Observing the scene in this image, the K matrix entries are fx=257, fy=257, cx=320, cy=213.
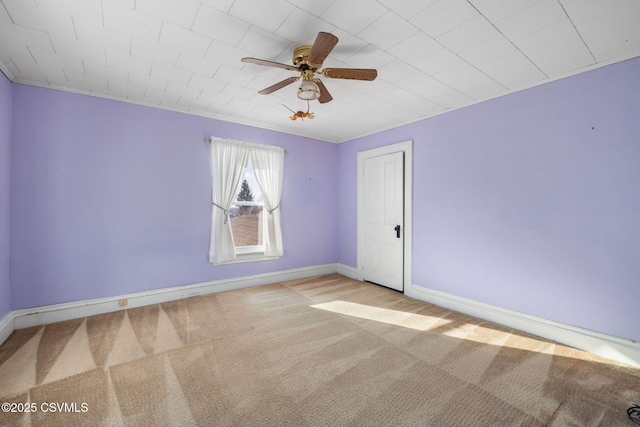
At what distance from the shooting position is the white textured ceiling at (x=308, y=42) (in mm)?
1782

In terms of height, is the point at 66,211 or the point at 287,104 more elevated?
the point at 287,104

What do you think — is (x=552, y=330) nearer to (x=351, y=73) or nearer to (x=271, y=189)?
(x=351, y=73)

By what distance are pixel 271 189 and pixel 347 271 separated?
7.24ft

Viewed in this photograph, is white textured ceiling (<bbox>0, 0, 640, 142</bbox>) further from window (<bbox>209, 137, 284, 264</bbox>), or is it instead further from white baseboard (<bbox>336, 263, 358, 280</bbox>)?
white baseboard (<bbox>336, 263, 358, 280</bbox>)

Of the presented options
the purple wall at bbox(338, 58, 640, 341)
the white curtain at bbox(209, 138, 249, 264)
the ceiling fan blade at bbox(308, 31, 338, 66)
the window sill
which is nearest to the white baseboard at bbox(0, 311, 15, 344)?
the white curtain at bbox(209, 138, 249, 264)

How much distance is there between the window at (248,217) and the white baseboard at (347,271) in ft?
5.56

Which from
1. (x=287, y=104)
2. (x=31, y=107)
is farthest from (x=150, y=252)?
(x=287, y=104)

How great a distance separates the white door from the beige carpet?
3.81 feet

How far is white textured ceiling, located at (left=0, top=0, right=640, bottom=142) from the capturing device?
1782 mm

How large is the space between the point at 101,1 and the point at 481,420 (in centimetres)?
375

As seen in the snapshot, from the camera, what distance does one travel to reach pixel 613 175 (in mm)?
2355

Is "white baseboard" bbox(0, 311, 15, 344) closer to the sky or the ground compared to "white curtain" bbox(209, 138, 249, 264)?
closer to the ground

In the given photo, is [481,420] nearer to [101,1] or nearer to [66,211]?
[101,1]

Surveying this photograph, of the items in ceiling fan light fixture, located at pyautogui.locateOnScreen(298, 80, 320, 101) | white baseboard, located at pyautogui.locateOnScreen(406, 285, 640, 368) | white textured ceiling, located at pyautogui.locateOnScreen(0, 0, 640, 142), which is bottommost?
white baseboard, located at pyautogui.locateOnScreen(406, 285, 640, 368)
